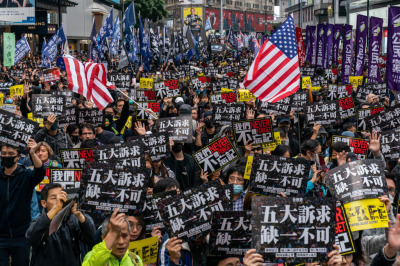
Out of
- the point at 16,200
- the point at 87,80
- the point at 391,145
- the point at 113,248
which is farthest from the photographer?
the point at 87,80

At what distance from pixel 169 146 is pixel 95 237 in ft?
11.1

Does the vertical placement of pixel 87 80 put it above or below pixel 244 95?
above

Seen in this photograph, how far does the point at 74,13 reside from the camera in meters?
62.5

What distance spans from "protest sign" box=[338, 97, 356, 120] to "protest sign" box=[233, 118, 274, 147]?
338cm

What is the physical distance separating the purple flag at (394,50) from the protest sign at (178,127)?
5.86 metres

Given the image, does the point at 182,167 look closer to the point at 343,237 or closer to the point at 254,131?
the point at 254,131

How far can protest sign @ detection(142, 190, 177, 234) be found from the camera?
5621mm

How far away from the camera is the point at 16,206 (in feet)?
21.2

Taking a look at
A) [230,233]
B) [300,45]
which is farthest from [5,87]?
[300,45]

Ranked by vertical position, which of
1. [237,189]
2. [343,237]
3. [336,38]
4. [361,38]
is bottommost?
[343,237]

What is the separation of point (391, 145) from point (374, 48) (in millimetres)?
8440

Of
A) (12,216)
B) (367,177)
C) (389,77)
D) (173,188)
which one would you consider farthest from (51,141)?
(389,77)

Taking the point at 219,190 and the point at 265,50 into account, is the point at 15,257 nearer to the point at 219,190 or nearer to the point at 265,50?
the point at 219,190

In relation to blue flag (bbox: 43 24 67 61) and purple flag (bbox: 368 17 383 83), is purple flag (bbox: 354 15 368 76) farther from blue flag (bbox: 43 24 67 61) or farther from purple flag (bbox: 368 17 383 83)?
blue flag (bbox: 43 24 67 61)
